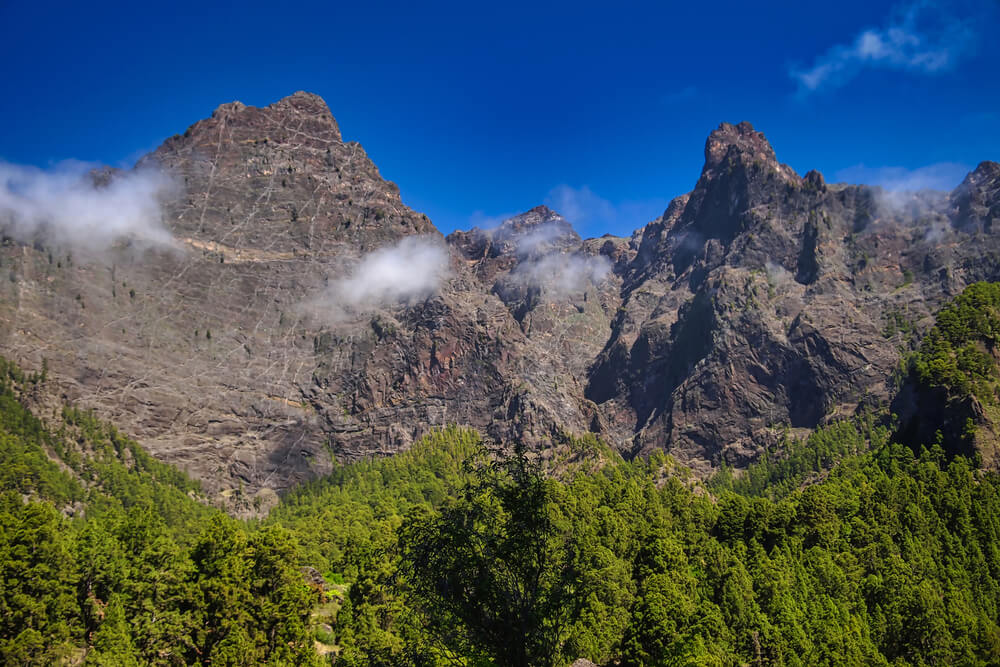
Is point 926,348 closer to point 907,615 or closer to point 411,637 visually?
point 907,615

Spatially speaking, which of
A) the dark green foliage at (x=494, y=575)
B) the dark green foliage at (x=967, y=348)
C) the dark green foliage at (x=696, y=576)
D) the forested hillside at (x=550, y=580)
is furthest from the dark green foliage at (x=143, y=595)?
the dark green foliage at (x=967, y=348)

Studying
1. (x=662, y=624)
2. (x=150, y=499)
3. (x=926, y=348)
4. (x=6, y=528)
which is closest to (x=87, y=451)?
(x=150, y=499)

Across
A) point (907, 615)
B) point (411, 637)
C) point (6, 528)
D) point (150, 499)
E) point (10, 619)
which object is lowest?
point (907, 615)

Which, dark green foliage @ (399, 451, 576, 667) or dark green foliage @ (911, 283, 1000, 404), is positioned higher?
dark green foliage @ (911, 283, 1000, 404)

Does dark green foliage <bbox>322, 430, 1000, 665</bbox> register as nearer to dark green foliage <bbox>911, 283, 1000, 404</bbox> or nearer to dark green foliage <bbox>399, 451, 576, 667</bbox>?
dark green foliage <bbox>399, 451, 576, 667</bbox>

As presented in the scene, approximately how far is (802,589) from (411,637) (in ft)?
205

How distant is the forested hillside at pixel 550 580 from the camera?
23.3m

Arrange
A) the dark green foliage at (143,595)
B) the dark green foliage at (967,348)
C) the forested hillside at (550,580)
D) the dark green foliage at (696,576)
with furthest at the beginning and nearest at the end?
1. the dark green foliage at (967,348)
2. the dark green foliage at (143,595)
3. the forested hillside at (550,580)
4. the dark green foliage at (696,576)

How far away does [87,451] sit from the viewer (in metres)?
187

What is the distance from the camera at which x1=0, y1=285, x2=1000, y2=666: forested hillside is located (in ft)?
76.5

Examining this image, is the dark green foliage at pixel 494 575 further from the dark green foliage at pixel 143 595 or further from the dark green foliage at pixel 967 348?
the dark green foliage at pixel 967 348

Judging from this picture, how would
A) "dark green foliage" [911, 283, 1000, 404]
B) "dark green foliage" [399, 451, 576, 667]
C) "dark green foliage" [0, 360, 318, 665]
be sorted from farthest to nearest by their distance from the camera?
"dark green foliage" [911, 283, 1000, 404], "dark green foliage" [0, 360, 318, 665], "dark green foliage" [399, 451, 576, 667]

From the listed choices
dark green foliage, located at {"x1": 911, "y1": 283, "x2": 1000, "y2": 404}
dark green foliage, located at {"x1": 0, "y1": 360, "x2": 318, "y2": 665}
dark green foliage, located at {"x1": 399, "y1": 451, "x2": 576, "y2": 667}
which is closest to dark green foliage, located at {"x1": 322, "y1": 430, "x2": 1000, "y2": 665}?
dark green foliage, located at {"x1": 399, "y1": 451, "x2": 576, "y2": 667}

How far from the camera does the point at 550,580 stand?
926 inches
